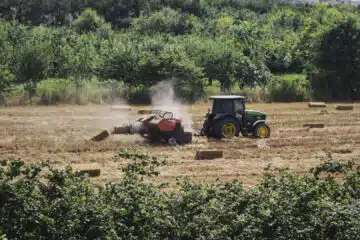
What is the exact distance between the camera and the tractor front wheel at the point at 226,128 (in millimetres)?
23453

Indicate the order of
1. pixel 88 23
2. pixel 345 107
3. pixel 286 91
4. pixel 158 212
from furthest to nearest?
pixel 88 23 < pixel 286 91 < pixel 345 107 < pixel 158 212

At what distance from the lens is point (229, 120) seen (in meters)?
23.5

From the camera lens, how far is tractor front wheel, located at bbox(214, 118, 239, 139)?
23453mm

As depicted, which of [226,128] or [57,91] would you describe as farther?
[57,91]

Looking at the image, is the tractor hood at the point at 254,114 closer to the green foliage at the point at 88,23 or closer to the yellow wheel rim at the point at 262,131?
the yellow wheel rim at the point at 262,131

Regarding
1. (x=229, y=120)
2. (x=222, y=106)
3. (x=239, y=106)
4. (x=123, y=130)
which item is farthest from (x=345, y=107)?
(x=123, y=130)

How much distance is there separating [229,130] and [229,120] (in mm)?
418

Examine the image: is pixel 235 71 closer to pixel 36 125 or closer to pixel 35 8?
Result: pixel 36 125

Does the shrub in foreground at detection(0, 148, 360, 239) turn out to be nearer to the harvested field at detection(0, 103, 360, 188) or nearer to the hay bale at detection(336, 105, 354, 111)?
the harvested field at detection(0, 103, 360, 188)

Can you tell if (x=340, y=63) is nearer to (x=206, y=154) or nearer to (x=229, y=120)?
(x=229, y=120)

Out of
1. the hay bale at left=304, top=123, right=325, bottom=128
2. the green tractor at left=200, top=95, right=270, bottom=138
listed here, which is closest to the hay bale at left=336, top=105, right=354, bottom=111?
the hay bale at left=304, top=123, right=325, bottom=128

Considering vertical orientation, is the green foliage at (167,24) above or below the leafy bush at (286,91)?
above

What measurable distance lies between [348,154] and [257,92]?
20.8 m

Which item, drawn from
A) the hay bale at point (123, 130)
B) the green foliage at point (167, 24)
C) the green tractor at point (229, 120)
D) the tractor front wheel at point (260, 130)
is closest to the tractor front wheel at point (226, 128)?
the green tractor at point (229, 120)
